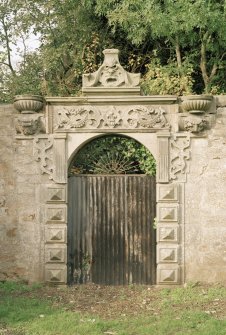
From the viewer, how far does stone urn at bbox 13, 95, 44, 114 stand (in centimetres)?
912

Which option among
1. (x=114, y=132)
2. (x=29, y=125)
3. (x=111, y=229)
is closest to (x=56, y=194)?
(x=111, y=229)

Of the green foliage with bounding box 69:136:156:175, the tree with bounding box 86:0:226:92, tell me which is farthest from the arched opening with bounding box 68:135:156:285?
the tree with bounding box 86:0:226:92

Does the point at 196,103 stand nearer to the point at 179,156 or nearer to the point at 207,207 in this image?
the point at 179,156

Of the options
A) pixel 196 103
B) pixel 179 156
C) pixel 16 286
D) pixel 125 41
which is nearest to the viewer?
pixel 196 103

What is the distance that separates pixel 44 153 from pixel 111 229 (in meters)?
1.70

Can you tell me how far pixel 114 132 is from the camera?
9.23 m

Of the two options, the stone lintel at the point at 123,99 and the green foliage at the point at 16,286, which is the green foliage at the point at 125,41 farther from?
the green foliage at the point at 16,286

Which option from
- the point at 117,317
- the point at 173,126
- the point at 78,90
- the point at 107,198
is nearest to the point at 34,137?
the point at 107,198

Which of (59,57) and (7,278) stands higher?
(59,57)

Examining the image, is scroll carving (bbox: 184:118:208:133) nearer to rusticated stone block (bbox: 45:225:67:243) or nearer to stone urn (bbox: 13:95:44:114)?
stone urn (bbox: 13:95:44:114)

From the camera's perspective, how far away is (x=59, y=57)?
51.0 ft

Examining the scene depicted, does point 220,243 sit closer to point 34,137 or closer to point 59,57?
point 34,137

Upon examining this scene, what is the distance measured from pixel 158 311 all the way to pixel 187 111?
3.28 metres

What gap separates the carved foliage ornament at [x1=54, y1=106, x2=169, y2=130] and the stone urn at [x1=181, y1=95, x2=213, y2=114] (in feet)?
1.35
